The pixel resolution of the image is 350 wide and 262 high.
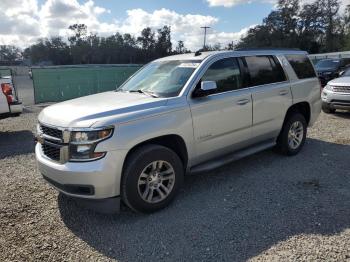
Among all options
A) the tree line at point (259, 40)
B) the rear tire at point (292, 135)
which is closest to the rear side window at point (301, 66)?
the rear tire at point (292, 135)

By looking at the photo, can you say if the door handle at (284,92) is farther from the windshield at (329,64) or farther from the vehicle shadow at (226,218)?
the windshield at (329,64)

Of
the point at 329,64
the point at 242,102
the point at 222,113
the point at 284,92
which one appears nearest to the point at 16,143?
the point at 222,113

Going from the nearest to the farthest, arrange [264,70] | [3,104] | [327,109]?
[264,70]
[3,104]
[327,109]

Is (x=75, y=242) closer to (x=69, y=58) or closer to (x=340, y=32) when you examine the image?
(x=340, y=32)

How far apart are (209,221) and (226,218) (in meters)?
0.21

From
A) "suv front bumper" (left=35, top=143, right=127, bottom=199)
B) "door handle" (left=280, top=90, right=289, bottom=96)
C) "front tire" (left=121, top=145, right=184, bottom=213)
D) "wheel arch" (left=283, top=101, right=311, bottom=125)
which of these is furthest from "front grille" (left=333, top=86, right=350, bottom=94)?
"suv front bumper" (left=35, top=143, right=127, bottom=199)

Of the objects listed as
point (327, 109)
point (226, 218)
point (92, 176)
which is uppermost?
point (92, 176)

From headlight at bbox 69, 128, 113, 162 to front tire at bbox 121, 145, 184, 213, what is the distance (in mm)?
401

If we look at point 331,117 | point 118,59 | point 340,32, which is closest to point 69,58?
point 118,59

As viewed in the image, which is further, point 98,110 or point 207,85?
point 207,85

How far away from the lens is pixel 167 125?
398cm

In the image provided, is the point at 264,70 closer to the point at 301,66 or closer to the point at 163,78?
the point at 301,66

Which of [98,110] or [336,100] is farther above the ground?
[98,110]

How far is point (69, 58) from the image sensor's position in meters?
92.0
